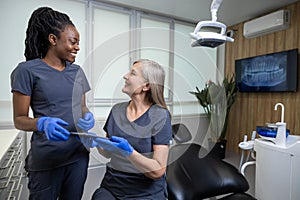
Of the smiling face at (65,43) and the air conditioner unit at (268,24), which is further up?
the air conditioner unit at (268,24)

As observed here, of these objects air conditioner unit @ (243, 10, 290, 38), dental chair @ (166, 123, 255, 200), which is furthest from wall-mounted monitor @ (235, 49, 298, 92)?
dental chair @ (166, 123, 255, 200)

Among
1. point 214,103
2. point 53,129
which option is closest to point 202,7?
point 214,103

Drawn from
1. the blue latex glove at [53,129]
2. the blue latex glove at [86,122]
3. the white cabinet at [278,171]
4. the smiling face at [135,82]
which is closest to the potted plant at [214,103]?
the smiling face at [135,82]

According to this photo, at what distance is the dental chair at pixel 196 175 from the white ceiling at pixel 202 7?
206 cm

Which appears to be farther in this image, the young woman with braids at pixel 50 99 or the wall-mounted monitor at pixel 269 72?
the wall-mounted monitor at pixel 269 72

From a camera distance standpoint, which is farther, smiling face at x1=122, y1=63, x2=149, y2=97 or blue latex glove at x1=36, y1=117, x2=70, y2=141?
smiling face at x1=122, y1=63, x2=149, y2=97

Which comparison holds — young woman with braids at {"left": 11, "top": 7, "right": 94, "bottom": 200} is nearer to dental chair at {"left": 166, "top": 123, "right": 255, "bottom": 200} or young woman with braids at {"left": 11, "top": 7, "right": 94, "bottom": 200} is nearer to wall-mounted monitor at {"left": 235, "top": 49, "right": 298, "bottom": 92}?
dental chair at {"left": 166, "top": 123, "right": 255, "bottom": 200}

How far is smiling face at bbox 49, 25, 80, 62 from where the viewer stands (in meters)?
0.89

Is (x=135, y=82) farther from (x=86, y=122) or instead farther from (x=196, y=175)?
(x=196, y=175)

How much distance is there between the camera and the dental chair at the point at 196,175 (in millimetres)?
1160

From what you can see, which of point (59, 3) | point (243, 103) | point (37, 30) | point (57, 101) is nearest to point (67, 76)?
point (57, 101)

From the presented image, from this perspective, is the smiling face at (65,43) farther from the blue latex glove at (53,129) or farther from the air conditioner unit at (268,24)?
the air conditioner unit at (268,24)

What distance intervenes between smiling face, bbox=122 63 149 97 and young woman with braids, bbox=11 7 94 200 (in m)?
0.22

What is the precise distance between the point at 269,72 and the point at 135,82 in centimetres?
276
